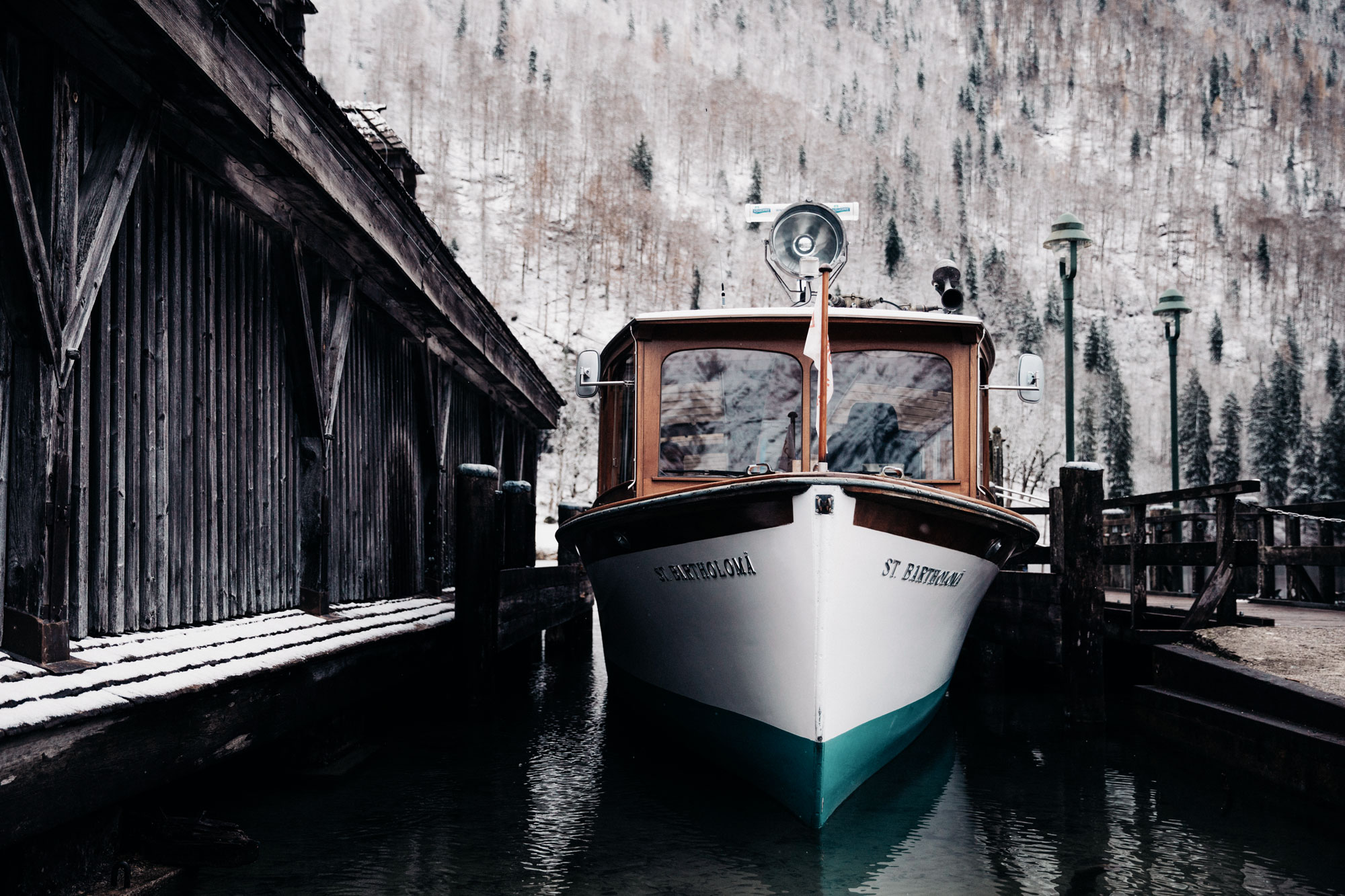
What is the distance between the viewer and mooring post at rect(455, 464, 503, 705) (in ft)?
28.9

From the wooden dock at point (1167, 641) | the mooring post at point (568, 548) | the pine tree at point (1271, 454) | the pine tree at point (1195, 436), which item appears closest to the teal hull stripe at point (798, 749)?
the wooden dock at point (1167, 641)

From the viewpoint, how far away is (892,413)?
7.38 m

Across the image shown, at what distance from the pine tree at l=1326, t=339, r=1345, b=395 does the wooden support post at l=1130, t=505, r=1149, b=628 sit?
70019 millimetres

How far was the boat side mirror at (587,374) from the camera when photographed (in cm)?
791

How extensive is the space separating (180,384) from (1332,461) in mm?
57224

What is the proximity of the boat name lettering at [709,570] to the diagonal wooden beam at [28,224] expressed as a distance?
11.2ft

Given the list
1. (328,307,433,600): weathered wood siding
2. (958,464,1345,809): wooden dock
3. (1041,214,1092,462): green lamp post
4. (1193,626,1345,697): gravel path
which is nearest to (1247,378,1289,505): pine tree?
(1041,214,1092,462): green lamp post

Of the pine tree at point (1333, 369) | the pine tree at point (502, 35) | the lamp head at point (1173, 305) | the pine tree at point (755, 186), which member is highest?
the pine tree at point (502, 35)

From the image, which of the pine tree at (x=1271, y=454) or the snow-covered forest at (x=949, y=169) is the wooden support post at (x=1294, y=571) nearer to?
the snow-covered forest at (x=949, y=169)

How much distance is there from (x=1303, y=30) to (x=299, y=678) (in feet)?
438

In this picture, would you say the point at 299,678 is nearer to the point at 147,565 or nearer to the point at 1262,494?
the point at 147,565

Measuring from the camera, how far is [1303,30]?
112 meters

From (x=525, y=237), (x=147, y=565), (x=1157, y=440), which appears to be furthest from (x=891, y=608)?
(x=1157, y=440)

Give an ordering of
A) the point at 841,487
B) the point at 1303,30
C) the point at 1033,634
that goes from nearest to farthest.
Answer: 1. the point at 841,487
2. the point at 1033,634
3. the point at 1303,30
